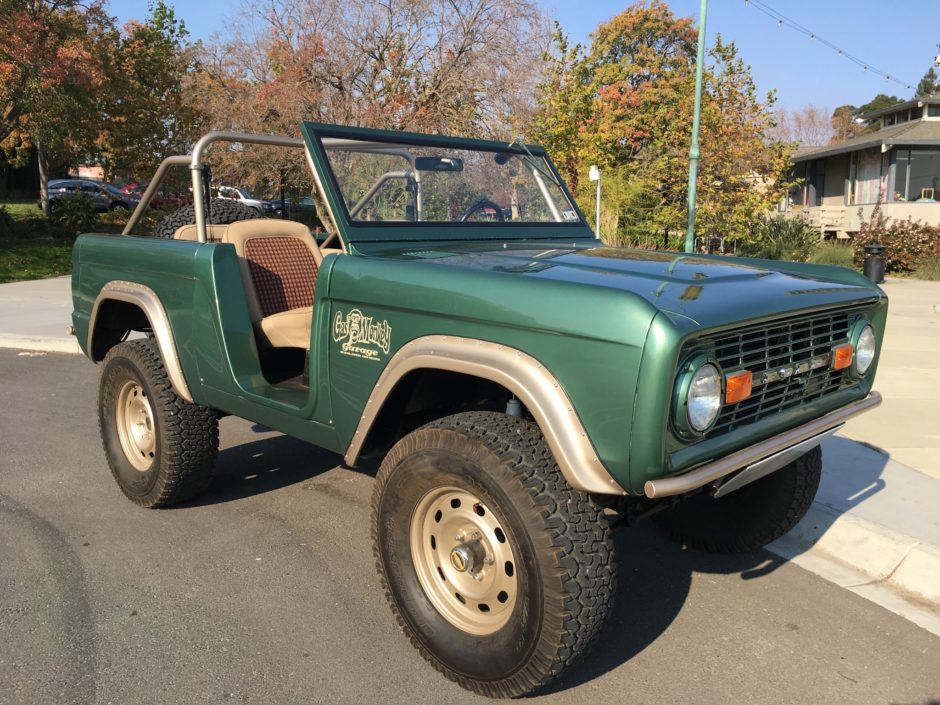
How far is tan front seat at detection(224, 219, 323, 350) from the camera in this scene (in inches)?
162

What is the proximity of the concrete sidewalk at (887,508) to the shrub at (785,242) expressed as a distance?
11.2m

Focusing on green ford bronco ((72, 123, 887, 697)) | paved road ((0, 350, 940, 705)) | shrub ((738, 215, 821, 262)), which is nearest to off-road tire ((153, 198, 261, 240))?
green ford bronco ((72, 123, 887, 697))

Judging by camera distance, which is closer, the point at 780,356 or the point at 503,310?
the point at 503,310

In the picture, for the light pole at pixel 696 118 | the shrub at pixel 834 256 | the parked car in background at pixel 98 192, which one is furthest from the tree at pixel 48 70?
the shrub at pixel 834 256

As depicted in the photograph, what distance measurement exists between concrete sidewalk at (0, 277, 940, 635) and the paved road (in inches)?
8.3

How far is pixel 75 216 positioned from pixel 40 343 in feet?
41.2

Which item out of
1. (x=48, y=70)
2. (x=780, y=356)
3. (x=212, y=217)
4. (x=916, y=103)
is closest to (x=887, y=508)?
(x=780, y=356)

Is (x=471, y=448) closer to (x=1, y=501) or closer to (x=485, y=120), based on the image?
(x=1, y=501)

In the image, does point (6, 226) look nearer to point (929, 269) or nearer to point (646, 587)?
point (646, 587)

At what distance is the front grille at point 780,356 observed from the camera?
2.39 m

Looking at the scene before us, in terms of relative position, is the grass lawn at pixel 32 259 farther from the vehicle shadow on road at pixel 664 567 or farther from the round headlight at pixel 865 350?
the round headlight at pixel 865 350

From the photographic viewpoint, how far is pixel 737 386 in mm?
2340

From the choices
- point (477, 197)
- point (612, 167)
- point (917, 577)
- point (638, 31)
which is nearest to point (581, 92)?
point (612, 167)

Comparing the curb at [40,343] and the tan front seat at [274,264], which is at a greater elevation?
the tan front seat at [274,264]
